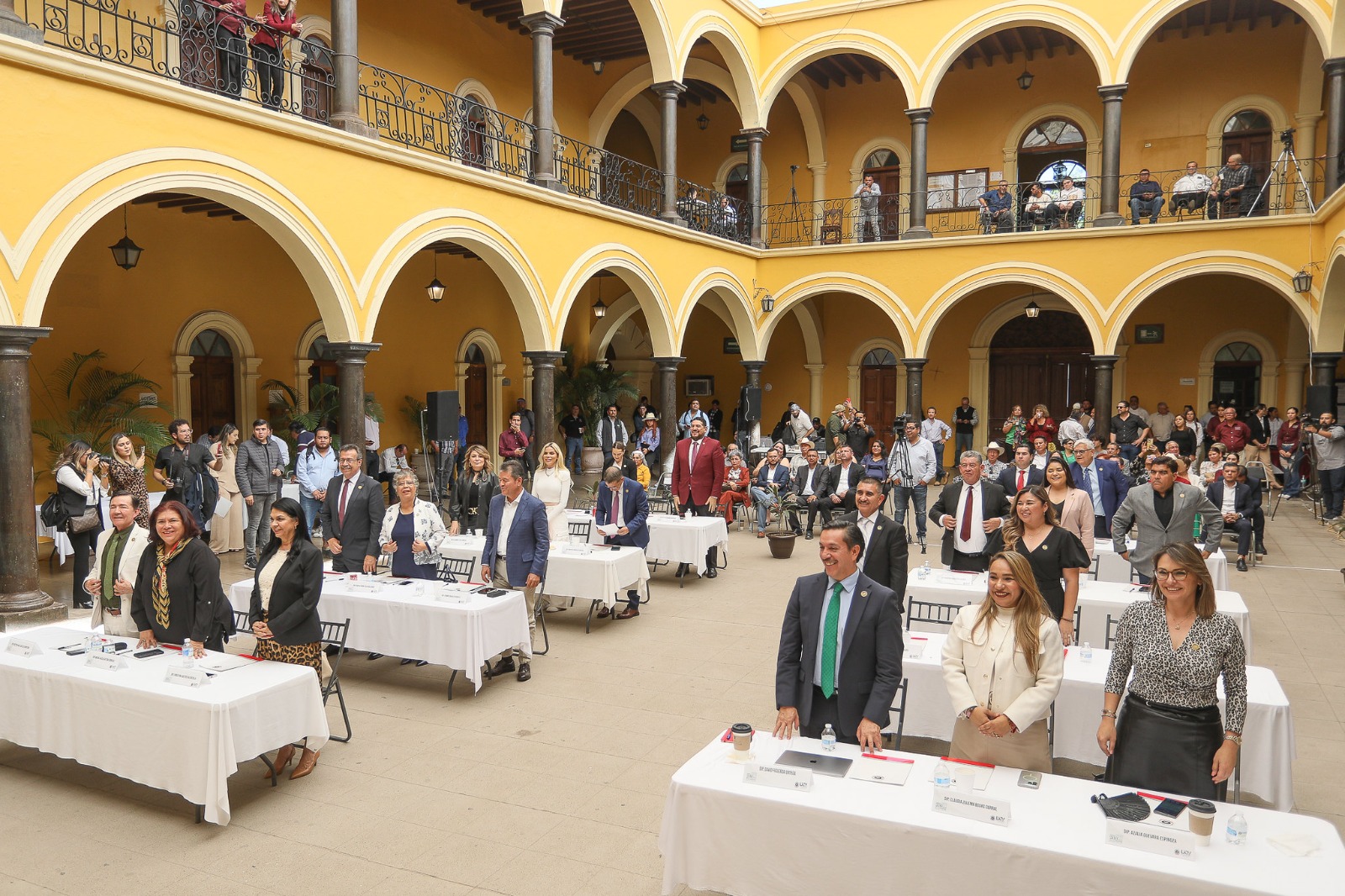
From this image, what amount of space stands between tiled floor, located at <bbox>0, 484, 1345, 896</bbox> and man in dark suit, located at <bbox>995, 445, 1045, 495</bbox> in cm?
238

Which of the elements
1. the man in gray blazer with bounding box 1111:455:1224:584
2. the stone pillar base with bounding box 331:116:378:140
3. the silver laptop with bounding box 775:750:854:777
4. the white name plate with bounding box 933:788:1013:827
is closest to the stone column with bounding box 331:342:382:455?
the stone pillar base with bounding box 331:116:378:140

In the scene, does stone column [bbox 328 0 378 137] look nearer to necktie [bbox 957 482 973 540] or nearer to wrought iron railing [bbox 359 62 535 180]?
wrought iron railing [bbox 359 62 535 180]

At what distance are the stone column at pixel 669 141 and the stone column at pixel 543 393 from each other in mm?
4137

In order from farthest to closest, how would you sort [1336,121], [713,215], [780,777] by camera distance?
[713,215] → [1336,121] → [780,777]

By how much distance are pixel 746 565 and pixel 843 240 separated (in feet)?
38.2

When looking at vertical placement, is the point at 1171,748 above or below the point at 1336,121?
below

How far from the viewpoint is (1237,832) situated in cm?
302

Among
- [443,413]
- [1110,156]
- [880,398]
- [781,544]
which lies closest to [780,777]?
[781,544]

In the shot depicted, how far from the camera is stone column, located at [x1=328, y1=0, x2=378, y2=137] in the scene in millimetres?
10539

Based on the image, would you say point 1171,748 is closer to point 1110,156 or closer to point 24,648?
point 24,648

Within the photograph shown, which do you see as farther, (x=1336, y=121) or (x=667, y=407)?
(x=667, y=407)

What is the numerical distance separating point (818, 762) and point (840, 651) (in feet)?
1.78

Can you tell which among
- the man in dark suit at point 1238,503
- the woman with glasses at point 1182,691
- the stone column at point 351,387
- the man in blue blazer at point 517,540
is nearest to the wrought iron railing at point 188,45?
the stone column at point 351,387

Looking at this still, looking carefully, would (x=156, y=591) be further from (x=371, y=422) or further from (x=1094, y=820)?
(x=371, y=422)
